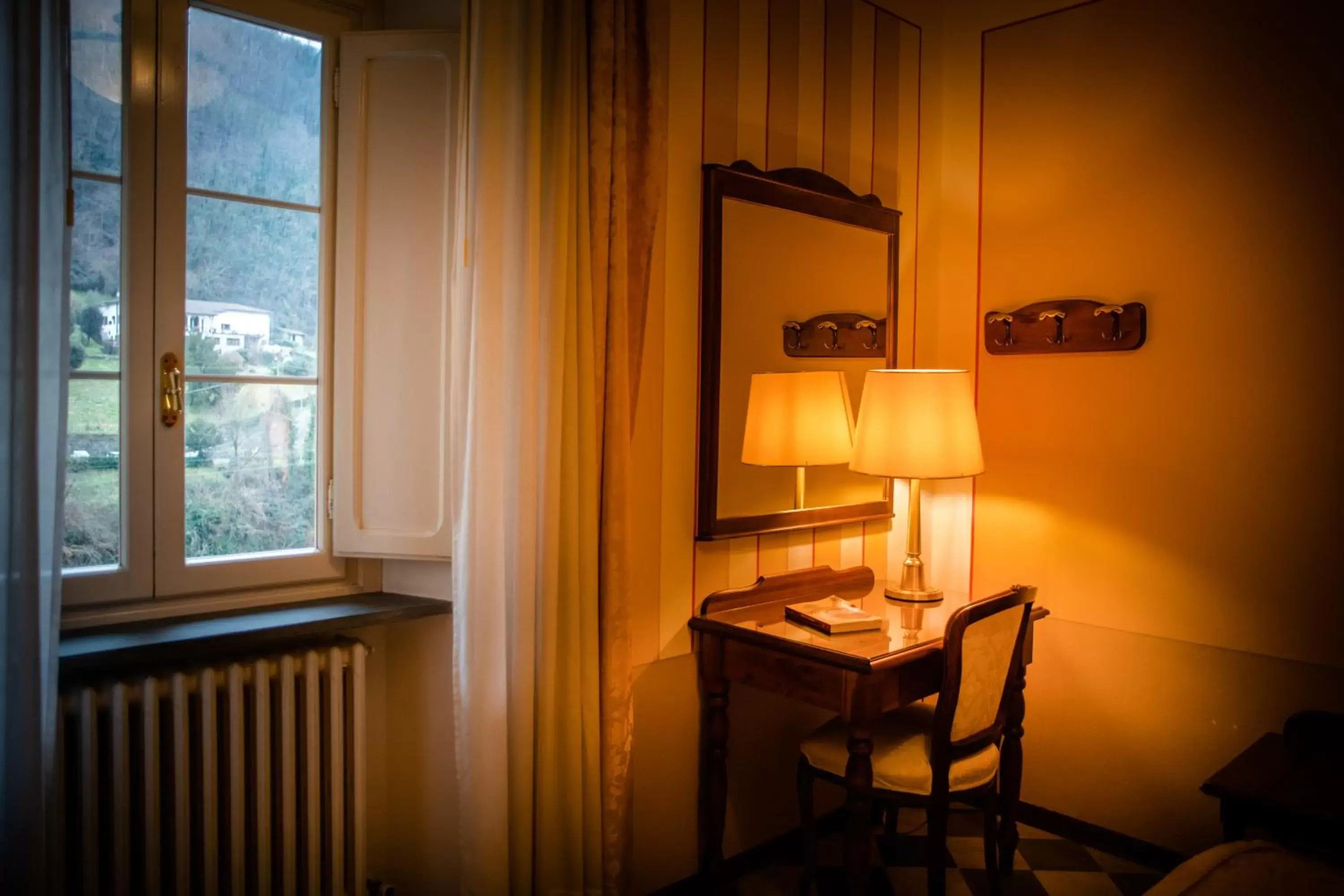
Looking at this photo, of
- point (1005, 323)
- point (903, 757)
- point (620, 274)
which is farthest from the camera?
point (1005, 323)

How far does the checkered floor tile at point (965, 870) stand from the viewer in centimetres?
257

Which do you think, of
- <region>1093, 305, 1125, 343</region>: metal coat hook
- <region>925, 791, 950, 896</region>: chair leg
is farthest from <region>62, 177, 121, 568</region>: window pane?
<region>1093, 305, 1125, 343</region>: metal coat hook

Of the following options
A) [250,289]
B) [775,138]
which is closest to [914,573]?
[775,138]

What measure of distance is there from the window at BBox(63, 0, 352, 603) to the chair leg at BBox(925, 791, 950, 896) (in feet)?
5.06

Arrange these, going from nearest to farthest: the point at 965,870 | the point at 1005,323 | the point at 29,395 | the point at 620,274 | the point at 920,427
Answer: the point at 29,395
the point at 620,274
the point at 920,427
the point at 965,870
the point at 1005,323

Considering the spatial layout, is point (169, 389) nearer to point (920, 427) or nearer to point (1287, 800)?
point (920, 427)

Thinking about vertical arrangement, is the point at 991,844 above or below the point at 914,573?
below

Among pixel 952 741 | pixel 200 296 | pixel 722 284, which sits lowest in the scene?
pixel 952 741

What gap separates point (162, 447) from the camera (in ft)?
6.46

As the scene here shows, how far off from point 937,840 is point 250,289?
2.07 meters

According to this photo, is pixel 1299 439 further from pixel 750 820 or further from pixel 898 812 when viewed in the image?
pixel 750 820

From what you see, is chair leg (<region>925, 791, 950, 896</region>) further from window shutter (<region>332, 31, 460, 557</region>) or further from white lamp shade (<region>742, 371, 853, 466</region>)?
window shutter (<region>332, 31, 460, 557</region>)

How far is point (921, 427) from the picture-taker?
2.41 metres

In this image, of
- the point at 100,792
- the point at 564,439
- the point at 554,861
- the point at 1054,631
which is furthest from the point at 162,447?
the point at 1054,631
